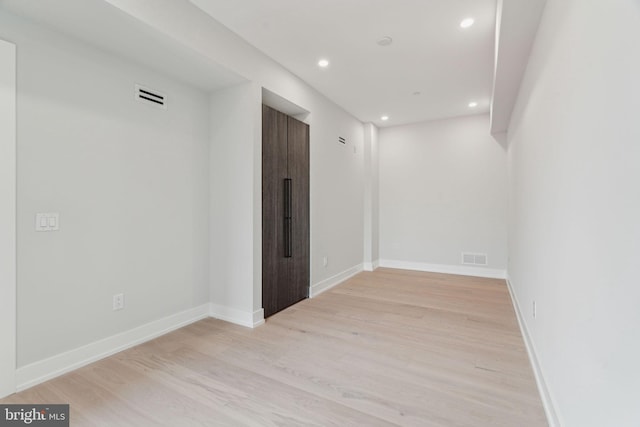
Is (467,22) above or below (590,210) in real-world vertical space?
above

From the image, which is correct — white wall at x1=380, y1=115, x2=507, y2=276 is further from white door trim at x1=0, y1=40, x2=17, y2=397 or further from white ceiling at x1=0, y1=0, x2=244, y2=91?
white door trim at x1=0, y1=40, x2=17, y2=397

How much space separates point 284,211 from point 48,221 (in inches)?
80.5

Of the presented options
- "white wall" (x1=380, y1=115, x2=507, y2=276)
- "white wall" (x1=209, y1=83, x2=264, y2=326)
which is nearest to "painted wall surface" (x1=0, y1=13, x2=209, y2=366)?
"white wall" (x1=209, y1=83, x2=264, y2=326)

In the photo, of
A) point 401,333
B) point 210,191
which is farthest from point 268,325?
point 210,191

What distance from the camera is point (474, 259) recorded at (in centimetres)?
516

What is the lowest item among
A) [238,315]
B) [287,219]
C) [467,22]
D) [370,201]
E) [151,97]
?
[238,315]

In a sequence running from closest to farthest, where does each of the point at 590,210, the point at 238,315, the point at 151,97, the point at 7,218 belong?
the point at 590,210 < the point at 7,218 < the point at 151,97 < the point at 238,315

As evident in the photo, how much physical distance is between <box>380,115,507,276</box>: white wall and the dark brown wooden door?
2.61 m

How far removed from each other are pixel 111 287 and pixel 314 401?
1893 mm

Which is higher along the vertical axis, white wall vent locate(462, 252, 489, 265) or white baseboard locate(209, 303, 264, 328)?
white wall vent locate(462, 252, 489, 265)

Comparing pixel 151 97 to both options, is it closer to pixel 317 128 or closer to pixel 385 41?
pixel 317 128

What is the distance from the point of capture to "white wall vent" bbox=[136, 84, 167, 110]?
2.59m

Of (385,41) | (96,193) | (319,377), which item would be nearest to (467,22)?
(385,41)

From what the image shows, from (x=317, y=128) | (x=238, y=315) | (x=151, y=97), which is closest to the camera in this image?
(x=151, y=97)
